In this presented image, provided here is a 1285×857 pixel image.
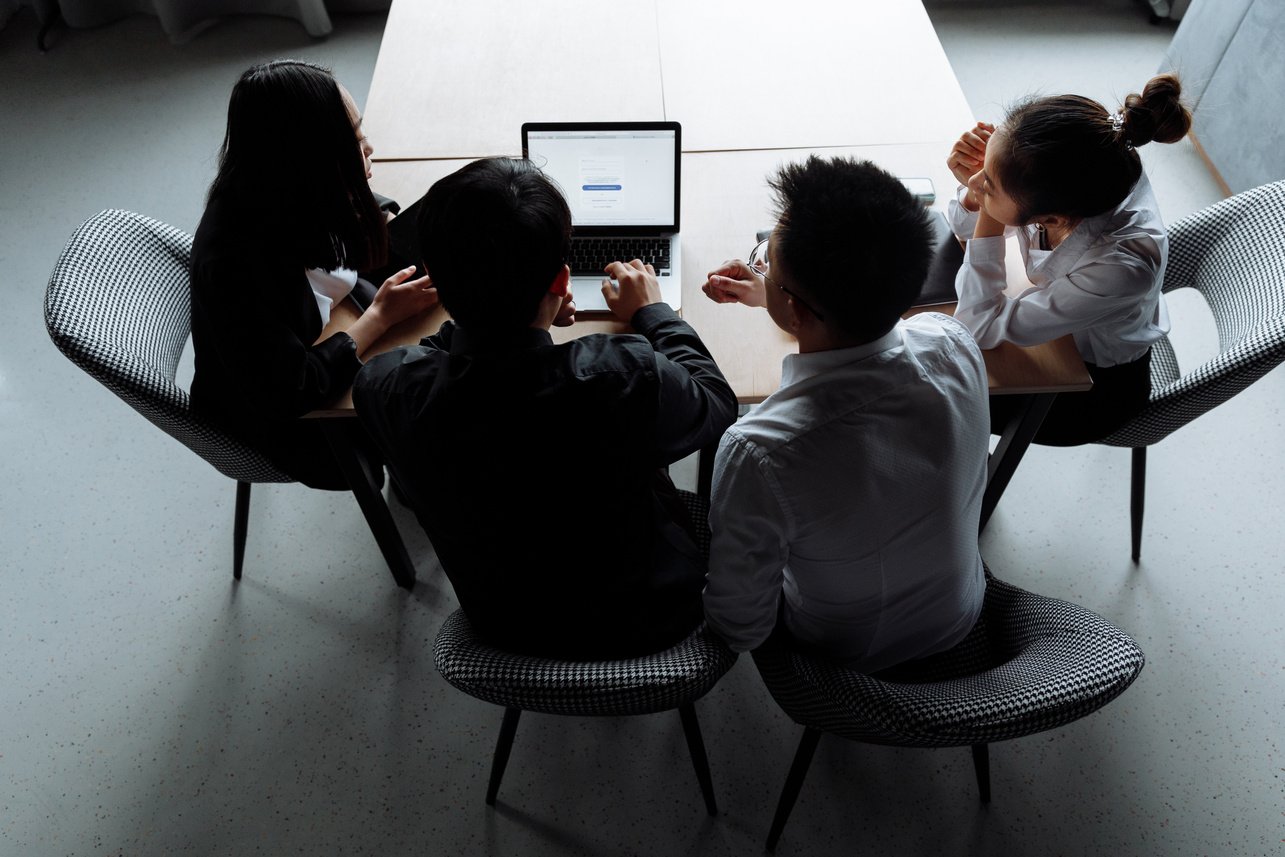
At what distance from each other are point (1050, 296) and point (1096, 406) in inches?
15.6

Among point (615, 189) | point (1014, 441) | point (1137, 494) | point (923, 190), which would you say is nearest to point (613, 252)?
point (615, 189)

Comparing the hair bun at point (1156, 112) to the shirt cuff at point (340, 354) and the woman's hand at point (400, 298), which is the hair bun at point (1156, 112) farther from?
the shirt cuff at point (340, 354)

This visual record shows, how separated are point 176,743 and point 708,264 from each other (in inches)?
61.2

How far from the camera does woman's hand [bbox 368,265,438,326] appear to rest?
1666mm

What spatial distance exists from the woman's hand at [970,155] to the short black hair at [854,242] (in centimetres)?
67

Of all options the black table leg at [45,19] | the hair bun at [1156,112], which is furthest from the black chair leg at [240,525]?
the black table leg at [45,19]

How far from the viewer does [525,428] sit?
1.17 m

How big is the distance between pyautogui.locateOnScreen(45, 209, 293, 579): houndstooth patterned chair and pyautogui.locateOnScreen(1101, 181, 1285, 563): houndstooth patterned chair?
1.81 meters

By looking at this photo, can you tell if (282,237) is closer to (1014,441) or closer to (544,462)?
(544,462)

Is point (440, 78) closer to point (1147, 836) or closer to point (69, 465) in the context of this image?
point (69, 465)

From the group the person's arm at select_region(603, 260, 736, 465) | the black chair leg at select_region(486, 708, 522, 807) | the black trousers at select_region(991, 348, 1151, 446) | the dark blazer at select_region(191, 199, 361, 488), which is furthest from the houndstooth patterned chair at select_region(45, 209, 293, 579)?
the black trousers at select_region(991, 348, 1151, 446)

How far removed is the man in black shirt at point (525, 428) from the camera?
116cm

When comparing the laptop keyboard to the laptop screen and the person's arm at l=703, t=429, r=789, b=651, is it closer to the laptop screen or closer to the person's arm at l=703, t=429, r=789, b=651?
the laptop screen

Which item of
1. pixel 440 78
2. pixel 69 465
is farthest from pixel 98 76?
pixel 440 78
